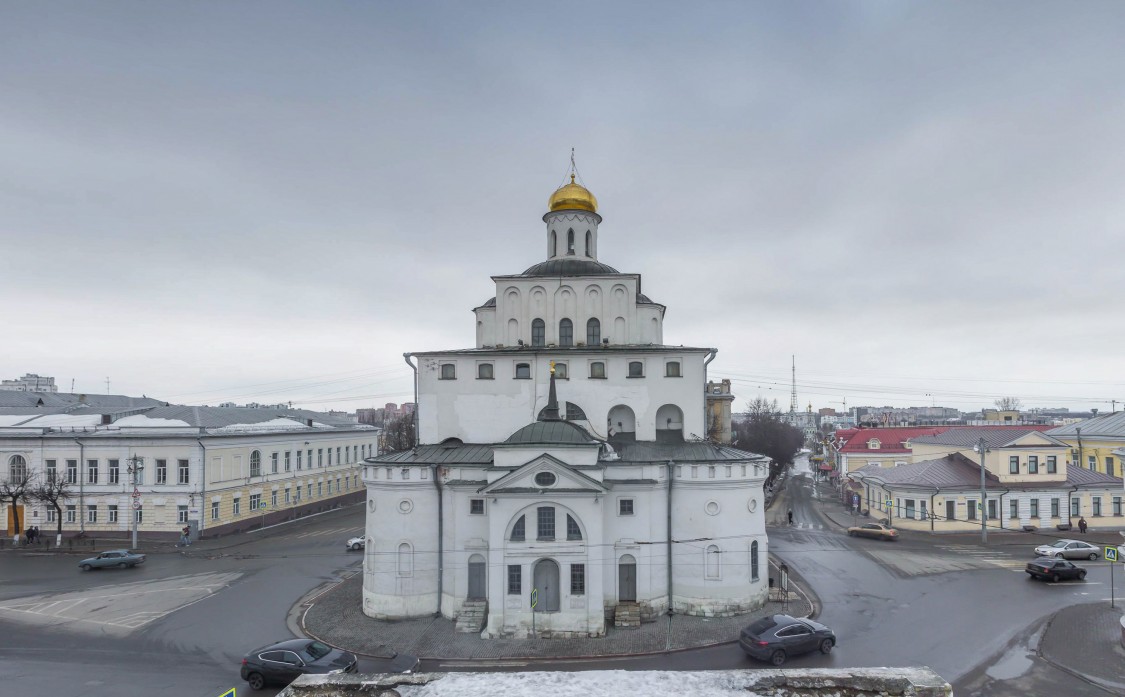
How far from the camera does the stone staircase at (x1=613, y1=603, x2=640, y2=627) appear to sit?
22.8 m

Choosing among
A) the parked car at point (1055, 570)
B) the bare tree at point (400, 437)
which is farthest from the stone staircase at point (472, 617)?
the bare tree at point (400, 437)

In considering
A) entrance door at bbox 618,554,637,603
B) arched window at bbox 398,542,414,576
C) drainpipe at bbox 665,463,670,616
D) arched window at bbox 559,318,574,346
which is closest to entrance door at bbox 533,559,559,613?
entrance door at bbox 618,554,637,603

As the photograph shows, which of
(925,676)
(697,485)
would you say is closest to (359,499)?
(697,485)

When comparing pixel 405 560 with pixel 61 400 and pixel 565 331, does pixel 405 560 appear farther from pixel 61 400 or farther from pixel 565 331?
pixel 61 400

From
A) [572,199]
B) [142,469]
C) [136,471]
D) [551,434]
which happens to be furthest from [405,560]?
[142,469]

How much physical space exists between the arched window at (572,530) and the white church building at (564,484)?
5cm

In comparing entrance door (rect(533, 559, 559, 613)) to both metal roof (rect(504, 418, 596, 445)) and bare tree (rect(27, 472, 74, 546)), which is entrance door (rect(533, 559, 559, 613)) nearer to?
metal roof (rect(504, 418, 596, 445))

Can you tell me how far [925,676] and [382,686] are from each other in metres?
7.65

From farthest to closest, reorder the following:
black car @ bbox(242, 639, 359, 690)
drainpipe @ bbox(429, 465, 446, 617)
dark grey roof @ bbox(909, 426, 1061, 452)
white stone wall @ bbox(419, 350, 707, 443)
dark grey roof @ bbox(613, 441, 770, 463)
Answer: dark grey roof @ bbox(909, 426, 1061, 452) → white stone wall @ bbox(419, 350, 707, 443) → dark grey roof @ bbox(613, 441, 770, 463) → drainpipe @ bbox(429, 465, 446, 617) → black car @ bbox(242, 639, 359, 690)

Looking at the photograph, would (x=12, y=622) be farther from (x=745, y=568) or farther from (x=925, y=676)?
(x=925, y=676)

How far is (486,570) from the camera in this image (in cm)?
2397

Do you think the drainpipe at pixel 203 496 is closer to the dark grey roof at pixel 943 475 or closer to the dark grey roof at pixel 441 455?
the dark grey roof at pixel 441 455

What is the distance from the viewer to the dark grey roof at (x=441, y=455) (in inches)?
994

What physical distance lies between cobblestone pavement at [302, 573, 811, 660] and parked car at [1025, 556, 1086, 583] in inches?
503
